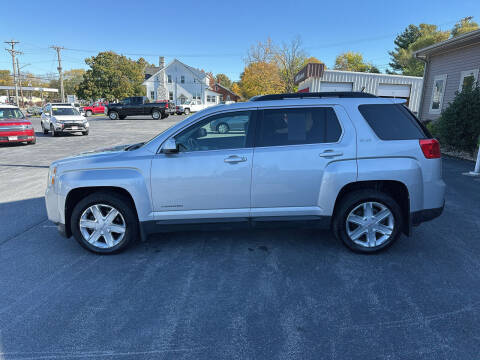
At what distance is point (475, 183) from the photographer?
25.7ft

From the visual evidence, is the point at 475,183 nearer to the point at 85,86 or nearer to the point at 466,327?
the point at 466,327

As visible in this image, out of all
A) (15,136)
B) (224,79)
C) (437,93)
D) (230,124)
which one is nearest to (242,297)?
(230,124)

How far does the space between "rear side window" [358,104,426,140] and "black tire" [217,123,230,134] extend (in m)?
1.59

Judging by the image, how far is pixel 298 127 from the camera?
159 inches

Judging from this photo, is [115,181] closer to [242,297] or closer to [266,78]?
[242,297]

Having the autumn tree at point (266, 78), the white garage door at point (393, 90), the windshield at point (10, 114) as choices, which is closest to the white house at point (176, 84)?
the autumn tree at point (266, 78)

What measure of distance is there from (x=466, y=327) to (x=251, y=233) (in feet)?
9.04

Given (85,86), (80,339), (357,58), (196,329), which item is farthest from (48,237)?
(357,58)

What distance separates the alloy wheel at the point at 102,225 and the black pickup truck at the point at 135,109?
105ft

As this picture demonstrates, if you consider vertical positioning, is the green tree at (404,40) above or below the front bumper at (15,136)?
above

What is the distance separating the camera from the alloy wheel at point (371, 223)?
4109 millimetres

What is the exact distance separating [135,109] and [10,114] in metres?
20.3

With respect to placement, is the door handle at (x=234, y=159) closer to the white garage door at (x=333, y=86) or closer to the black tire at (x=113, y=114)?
the white garage door at (x=333, y=86)

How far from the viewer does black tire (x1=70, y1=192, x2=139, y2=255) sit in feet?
13.4
